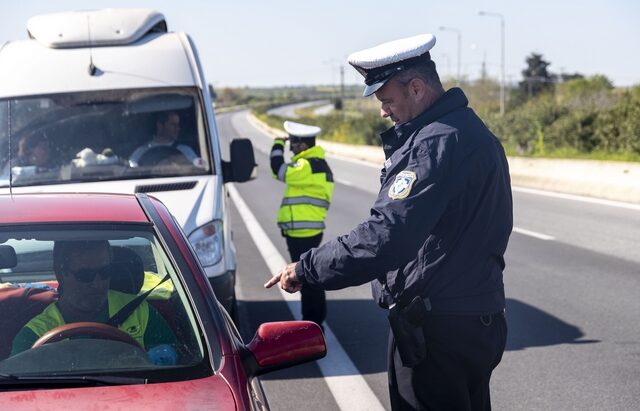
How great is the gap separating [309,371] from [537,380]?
1530 mm

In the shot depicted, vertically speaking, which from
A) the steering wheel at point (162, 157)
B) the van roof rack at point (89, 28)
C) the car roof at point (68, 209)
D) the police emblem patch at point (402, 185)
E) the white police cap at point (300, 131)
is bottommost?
the steering wheel at point (162, 157)

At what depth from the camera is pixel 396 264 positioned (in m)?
3.69

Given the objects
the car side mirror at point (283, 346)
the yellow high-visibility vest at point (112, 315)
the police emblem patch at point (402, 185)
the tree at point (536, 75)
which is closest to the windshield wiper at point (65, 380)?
the yellow high-visibility vest at point (112, 315)

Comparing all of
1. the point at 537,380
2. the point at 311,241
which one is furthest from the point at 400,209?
the point at 311,241

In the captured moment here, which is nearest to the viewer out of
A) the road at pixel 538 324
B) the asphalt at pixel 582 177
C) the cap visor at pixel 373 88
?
the cap visor at pixel 373 88

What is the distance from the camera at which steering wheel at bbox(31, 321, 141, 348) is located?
3.54 m

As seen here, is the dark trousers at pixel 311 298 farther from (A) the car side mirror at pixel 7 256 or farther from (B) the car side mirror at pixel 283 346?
(B) the car side mirror at pixel 283 346

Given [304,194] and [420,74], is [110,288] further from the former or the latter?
[304,194]

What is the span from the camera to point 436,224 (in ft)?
12.2

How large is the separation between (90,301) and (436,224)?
1314mm

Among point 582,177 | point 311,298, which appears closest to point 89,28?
point 311,298

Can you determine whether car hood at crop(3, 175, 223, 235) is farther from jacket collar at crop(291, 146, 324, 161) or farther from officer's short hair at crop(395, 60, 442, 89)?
officer's short hair at crop(395, 60, 442, 89)

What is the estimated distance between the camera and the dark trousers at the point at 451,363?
380 cm

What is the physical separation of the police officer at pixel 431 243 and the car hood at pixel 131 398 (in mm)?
786
